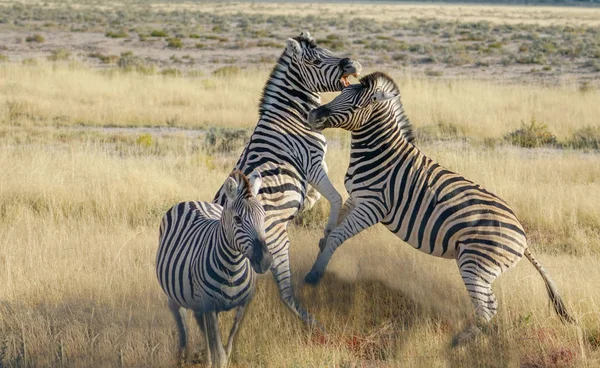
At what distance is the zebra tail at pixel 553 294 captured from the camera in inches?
233

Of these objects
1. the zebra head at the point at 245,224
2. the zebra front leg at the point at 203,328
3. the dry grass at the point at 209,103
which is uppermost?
the zebra head at the point at 245,224

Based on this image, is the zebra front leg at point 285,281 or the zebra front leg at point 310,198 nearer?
the zebra front leg at point 285,281

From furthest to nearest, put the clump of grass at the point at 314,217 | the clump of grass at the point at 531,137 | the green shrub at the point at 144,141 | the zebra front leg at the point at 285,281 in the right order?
the clump of grass at the point at 531,137
the green shrub at the point at 144,141
the clump of grass at the point at 314,217
the zebra front leg at the point at 285,281

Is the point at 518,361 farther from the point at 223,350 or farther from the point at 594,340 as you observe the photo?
the point at 223,350

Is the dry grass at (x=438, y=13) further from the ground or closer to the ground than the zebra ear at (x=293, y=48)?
closer to the ground

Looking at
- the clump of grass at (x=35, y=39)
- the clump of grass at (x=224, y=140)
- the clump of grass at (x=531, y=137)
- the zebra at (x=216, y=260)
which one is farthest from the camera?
the clump of grass at (x=35, y=39)

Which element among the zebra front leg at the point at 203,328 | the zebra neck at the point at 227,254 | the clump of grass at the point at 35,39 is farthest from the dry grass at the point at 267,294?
Result: the clump of grass at the point at 35,39

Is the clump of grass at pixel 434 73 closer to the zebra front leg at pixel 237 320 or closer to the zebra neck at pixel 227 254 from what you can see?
the zebra front leg at pixel 237 320

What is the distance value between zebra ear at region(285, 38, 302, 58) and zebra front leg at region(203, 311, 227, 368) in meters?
2.76

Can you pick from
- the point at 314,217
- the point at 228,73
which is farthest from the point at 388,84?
the point at 228,73

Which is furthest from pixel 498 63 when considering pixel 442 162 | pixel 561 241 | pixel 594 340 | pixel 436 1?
pixel 436 1

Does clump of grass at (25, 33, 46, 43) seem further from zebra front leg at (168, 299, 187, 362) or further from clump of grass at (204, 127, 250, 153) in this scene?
zebra front leg at (168, 299, 187, 362)

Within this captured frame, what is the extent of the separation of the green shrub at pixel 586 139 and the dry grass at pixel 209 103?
1.15 feet

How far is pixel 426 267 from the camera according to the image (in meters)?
7.19
